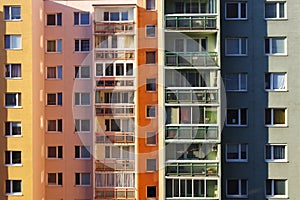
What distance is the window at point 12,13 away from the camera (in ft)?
71.9

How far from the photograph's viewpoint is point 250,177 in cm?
2169

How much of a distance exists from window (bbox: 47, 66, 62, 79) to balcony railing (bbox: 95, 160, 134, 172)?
6096 millimetres

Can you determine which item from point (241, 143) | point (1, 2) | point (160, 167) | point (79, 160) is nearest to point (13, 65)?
point (1, 2)

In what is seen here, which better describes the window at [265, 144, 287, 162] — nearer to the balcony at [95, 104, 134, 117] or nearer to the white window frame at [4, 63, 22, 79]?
the balcony at [95, 104, 134, 117]

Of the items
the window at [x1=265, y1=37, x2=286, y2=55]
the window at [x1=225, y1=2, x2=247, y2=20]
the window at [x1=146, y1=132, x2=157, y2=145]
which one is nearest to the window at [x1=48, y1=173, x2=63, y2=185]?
the window at [x1=146, y1=132, x2=157, y2=145]

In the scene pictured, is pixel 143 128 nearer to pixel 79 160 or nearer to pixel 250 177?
pixel 79 160

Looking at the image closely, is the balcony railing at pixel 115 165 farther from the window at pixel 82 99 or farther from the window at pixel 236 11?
the window at pixel 236 11

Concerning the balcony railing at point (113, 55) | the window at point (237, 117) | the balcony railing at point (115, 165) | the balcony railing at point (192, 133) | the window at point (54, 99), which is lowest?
the balcony railing at point (115, 165)

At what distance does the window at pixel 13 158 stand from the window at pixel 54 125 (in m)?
2.86

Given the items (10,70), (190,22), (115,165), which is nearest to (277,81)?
(190,22)

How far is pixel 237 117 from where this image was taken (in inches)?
867

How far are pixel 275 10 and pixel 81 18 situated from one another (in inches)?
474

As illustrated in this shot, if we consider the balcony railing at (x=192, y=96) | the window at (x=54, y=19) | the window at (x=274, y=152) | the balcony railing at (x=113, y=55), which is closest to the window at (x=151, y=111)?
the balcony railing at (x=192, y=96)

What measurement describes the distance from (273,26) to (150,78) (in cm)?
781
